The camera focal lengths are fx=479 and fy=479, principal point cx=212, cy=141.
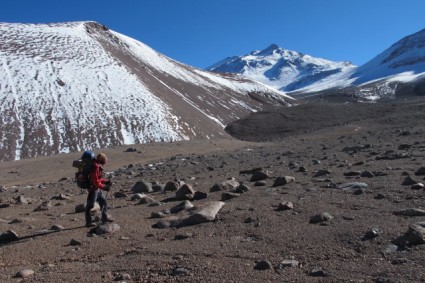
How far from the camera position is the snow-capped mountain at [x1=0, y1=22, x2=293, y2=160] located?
1903 inches

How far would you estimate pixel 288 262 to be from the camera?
23.1 ft

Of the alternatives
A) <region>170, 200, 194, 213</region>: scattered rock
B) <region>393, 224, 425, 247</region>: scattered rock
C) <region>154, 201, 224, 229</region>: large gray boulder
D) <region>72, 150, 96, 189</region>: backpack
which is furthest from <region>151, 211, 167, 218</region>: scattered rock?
<region>393, 224, 425, 247</region>: scattered rock

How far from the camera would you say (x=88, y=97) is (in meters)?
57.5

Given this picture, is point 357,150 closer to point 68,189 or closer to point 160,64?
point 68,189

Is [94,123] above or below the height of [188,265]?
above

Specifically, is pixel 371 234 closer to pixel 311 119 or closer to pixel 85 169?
pixel 85 169

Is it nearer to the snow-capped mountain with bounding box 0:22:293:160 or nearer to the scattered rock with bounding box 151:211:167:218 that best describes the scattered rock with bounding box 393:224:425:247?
the scattered rock with bounding box 151:211:167:218

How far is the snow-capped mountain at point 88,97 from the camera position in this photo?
159 feet

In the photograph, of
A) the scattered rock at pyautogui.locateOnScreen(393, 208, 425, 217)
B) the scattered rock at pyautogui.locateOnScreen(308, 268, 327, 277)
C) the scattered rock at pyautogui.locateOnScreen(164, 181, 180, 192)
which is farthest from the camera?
the scattered rock at pyautogui.locateOnScreen(164, 181, 180, 192)

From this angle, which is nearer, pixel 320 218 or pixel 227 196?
pixel 320 218

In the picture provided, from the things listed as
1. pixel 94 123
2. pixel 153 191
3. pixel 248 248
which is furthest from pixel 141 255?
pixel 94 123

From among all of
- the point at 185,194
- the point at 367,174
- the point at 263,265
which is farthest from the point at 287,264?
the point at 367,174

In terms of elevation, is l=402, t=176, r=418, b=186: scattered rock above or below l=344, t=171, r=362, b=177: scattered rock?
below

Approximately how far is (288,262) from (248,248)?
1.14m
